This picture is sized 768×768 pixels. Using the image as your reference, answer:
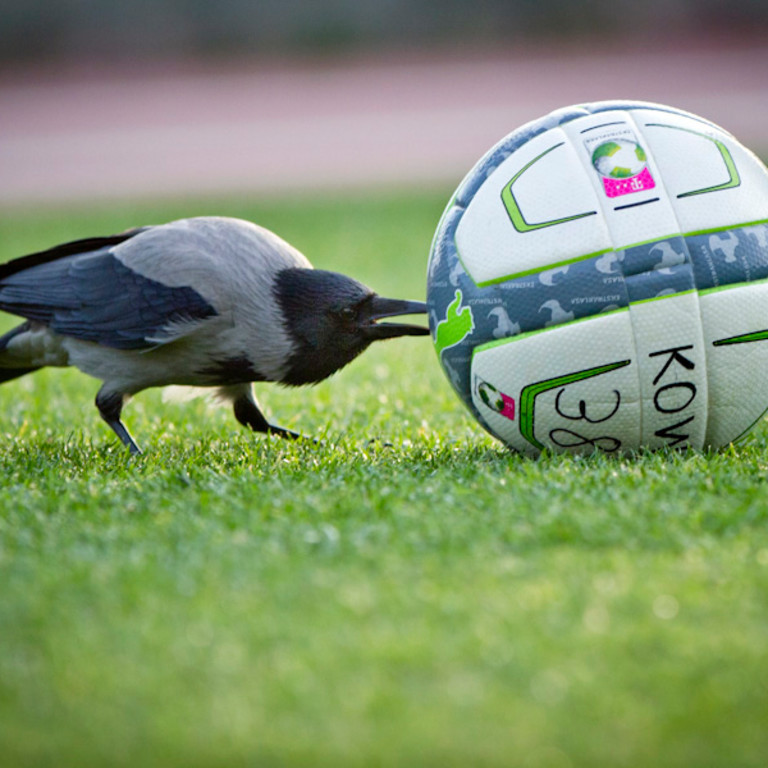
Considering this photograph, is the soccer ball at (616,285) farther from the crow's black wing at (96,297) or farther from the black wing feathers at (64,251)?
the black wing feathers at (64,251)

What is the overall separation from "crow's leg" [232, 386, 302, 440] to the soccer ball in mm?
1247

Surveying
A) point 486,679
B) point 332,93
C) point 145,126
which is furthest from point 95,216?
point 486,679

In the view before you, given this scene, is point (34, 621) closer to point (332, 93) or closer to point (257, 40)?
point (332, 93)

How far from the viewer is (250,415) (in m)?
4.93

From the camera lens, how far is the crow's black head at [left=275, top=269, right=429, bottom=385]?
14.4 ft

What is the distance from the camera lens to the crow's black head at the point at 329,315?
440 centimetres

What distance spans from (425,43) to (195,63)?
17.7 feet

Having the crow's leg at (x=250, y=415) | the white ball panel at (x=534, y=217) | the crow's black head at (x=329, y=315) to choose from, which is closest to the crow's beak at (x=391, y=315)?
the crow's black head at (x=329, y=315)

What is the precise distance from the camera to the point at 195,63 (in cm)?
2741

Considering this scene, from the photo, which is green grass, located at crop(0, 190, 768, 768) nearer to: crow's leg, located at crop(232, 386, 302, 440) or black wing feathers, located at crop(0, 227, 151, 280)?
crow's leg, located at crop(232, 386, 302, 440)

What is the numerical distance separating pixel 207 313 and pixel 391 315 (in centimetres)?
68

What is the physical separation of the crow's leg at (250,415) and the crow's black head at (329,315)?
1.58 ft

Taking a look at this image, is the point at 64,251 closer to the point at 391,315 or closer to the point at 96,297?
the point at 96,297

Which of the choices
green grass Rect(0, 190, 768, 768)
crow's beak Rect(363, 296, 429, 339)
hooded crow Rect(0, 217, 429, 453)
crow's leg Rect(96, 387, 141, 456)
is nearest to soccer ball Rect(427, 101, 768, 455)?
green grass Rect(0, 190, 768, 768)
